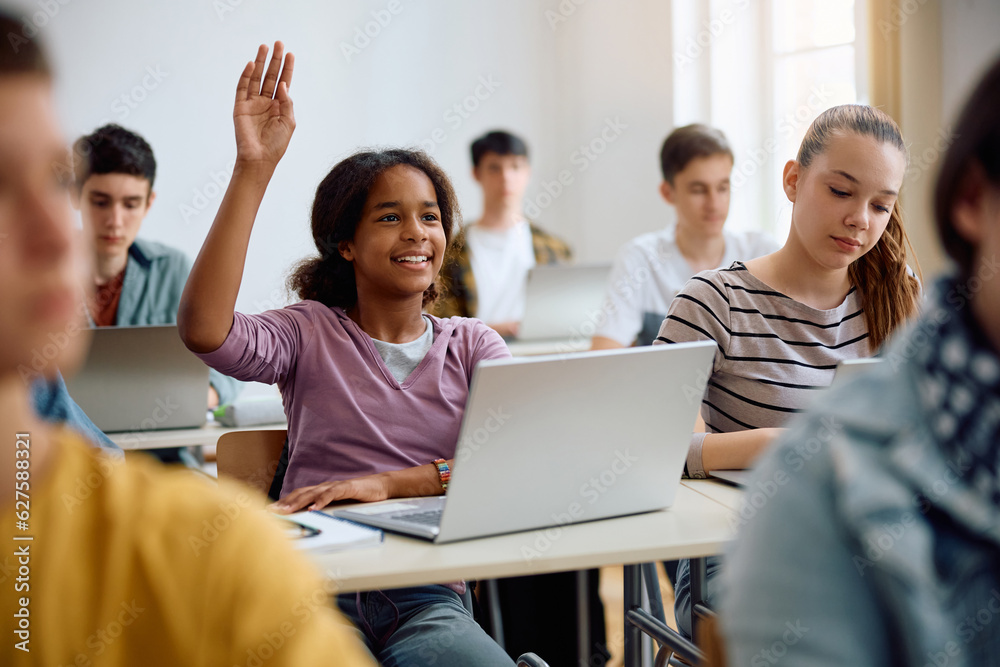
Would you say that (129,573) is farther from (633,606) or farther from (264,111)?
(633,606)

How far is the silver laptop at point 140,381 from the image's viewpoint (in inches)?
81.0

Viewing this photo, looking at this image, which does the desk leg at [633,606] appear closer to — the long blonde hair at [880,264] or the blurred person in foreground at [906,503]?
the long blonde hair at [880,264]

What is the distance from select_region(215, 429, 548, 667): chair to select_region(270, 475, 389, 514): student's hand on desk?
25 centimetres

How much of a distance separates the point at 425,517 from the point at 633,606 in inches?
21.6

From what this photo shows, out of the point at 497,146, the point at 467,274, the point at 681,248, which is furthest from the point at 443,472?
the point at 497,146

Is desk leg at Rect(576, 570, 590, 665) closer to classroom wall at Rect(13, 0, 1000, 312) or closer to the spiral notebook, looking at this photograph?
the spiral notebook

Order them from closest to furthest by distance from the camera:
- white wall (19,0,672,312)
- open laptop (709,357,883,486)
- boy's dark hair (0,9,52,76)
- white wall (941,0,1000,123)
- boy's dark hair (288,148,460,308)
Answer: boy's dark hair (0,9,52,76), open laptop (709,357,883,486), boy's dark hair (288,148,460,308), white wall (941,0,1000,123), white wall (19,0,672,312)

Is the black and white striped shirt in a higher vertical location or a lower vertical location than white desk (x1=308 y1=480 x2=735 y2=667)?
higher

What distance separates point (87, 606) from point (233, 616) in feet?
0.26

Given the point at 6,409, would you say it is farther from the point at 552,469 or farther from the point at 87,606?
the point at 552,469

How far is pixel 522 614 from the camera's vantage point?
2.10 meters

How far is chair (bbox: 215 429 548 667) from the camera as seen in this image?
4.98 feet

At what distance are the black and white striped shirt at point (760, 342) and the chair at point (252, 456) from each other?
0.59 m

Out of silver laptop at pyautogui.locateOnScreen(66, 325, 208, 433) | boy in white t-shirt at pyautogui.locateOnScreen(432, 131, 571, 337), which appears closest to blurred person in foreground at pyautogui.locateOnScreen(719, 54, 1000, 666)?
silver laptop at pyautogui.locateOnScreen(66, 325, 208, 433)
